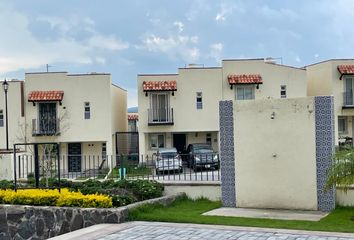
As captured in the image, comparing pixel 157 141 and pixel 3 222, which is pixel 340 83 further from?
pixel 3 222

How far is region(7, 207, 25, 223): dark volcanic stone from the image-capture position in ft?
41.1

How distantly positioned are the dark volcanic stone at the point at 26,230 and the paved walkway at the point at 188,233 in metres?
2.37

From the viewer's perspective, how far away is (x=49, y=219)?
12102 mm

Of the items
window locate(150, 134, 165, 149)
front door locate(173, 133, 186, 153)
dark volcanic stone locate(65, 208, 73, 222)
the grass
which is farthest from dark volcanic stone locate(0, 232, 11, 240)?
front door locate(173, 133, 186, 153)

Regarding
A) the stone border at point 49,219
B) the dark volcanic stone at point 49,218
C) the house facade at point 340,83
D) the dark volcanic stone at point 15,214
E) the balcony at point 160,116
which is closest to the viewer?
the stone border at point 49,219

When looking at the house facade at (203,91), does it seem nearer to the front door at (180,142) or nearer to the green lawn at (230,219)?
the front door at (180,142)

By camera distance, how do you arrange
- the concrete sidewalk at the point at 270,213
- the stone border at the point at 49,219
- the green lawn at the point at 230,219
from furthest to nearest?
1. the concrete sidewalk at the point at 270,213
2. the stone border at the point at 49,219
3. the green lawn at the point at 230,219

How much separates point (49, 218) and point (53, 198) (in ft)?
1.82

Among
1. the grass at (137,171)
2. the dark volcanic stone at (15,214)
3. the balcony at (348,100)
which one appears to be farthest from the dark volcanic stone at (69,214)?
the balcony at (348,100)

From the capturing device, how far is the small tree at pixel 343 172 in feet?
36.8

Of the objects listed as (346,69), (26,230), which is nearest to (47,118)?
(346,69)

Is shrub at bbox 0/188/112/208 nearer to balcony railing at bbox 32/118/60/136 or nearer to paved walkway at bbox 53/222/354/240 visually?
paved walkway at bbox 53/222/354/240

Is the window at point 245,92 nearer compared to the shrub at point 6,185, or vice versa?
the shrub at point 6,185

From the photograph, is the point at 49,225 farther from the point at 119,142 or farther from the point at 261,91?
the point at 119,142
